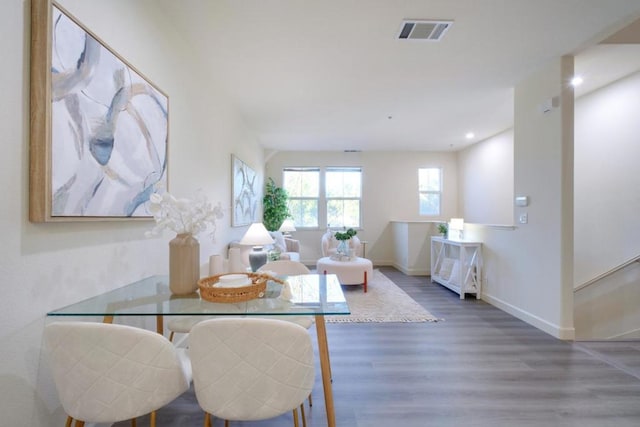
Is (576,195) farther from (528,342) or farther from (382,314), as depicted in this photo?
(382,314)

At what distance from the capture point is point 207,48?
262cm

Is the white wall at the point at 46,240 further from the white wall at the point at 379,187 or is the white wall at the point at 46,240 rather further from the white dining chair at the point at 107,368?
the white wall at the point at 379,187

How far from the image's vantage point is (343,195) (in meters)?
7.02

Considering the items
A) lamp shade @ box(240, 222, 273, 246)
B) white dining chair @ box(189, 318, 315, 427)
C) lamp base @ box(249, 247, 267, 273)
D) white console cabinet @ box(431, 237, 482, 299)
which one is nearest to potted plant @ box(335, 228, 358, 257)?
white console cabinet @ box(431, 237, 482, 299)

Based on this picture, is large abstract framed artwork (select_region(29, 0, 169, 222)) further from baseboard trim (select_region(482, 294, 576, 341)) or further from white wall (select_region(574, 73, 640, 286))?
white wall (select_region(574, 73, 640, 286))

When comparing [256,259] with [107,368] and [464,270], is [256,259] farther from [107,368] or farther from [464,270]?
[464,270]

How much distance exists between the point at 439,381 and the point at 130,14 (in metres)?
3.17

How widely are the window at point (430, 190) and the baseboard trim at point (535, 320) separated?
11.2 feet

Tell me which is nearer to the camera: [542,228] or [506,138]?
[542,228]

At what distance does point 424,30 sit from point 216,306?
102 inches

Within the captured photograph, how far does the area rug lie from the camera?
3285 mm

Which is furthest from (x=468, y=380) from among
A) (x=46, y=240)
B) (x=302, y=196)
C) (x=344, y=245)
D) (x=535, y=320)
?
(x=302, y=196)

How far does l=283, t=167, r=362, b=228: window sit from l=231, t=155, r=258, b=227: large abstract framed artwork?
1.64 meters

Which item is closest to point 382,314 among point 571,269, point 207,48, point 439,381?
point 439,381
